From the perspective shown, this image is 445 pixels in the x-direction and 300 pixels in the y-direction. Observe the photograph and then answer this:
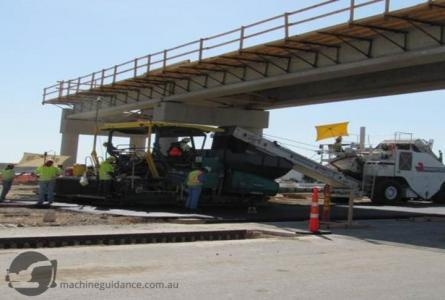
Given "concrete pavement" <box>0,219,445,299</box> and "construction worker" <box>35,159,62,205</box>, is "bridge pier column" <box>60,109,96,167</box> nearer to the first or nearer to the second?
"construction worker" <box>35,159,62,205</box>

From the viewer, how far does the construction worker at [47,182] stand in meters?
Result: 19.7

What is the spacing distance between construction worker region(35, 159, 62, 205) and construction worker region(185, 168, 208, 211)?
417 centimetres

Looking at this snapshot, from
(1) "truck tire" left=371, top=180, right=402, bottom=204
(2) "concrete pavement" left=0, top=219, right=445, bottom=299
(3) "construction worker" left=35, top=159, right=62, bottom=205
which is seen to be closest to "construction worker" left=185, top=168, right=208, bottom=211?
(3) "construction worker" left=35, top=159, right=62, bottom=205

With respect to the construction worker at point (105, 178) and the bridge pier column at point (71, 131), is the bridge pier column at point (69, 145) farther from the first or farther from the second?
the construction worker at point (105, 178)

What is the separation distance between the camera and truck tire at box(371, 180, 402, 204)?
1208 inches

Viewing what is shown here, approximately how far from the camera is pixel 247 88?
2756 cm

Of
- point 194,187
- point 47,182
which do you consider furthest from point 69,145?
point 194,187

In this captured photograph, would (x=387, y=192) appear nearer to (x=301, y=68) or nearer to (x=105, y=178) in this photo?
(x=301, y=68)

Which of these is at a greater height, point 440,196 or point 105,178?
point 440,196

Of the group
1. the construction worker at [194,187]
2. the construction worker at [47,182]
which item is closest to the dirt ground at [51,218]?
the construction worker at [47,182]

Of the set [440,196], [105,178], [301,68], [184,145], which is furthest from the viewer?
[440,196]

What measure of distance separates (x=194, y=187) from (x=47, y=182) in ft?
15.0

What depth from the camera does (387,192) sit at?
30.8m

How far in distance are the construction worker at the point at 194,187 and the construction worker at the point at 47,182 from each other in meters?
4.17
